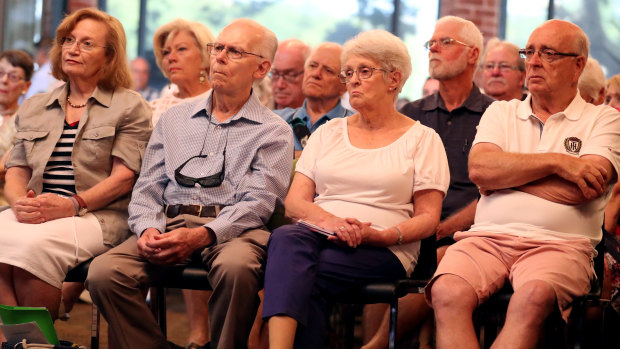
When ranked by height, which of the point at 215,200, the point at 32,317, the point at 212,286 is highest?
the point at 215,200

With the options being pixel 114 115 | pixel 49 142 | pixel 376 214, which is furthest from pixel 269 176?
pixel 49 142

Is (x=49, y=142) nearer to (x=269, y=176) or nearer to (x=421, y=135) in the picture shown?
(x=269, y=176)

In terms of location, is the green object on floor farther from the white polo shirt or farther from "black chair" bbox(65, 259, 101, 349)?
the white polo shirt

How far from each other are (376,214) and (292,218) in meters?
0.32

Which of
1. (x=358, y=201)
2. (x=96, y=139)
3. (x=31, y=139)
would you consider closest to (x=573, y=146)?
(x=358, y=201)

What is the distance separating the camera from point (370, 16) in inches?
349

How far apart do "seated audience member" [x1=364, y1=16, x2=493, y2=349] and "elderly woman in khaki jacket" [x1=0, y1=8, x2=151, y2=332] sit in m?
1.23

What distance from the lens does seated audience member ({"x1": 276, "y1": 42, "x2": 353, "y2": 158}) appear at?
401 cm

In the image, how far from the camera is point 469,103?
372cm

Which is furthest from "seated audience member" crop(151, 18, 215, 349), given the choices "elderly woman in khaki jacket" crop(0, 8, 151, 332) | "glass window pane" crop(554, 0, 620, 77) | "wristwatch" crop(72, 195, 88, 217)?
"glass window pane" crop(554, 0, 620, 77)

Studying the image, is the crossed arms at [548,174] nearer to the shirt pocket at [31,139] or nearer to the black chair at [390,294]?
the black chair at [390,294]

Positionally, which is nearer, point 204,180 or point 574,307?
point 574,307

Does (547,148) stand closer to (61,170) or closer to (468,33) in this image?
(468,33)

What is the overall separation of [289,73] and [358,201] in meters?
1.62
